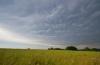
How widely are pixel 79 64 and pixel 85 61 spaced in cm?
79

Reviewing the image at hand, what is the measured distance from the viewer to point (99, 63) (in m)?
18.8

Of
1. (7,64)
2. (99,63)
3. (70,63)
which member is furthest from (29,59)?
(99,63)

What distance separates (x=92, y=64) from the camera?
18.3 meters

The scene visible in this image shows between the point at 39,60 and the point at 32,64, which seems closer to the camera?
the point at 32,64

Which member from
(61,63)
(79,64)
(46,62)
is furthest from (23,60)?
(79,64)

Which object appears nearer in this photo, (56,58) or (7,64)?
(7,64)

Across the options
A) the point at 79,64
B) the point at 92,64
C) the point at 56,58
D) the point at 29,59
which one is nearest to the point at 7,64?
the point at 29,59

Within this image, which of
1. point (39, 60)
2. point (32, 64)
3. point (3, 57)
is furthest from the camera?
point (3, 57)

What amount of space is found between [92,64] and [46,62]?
4.52m

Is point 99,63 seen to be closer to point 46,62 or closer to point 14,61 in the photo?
point 46,62

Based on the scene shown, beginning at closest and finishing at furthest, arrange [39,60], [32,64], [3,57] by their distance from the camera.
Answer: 1. [32,64]
2. [39,60]
3. [3,57]

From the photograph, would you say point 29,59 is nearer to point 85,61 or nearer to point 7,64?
point 7,64

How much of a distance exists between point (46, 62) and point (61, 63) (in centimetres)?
151

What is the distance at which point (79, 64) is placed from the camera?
18078mm
